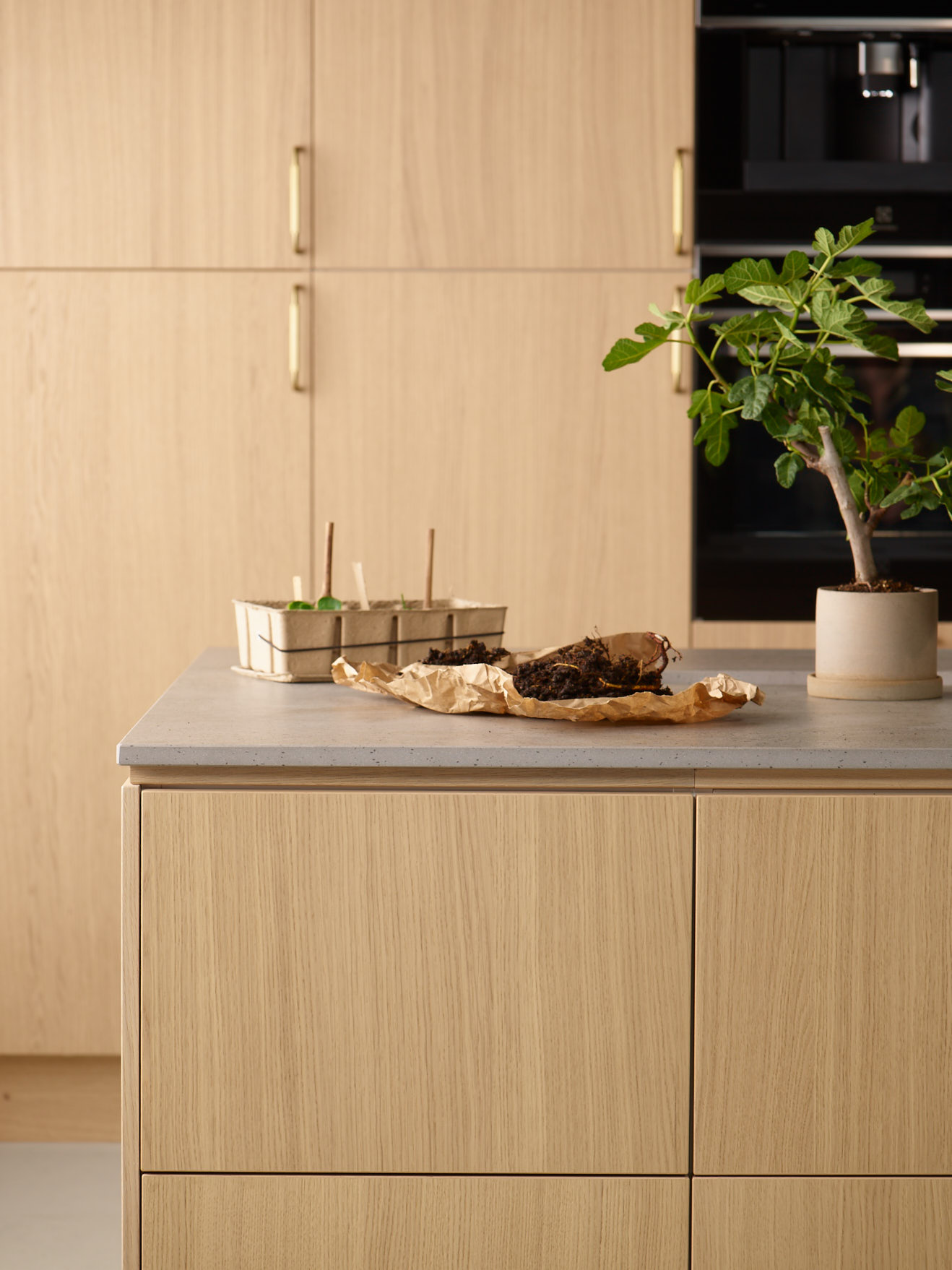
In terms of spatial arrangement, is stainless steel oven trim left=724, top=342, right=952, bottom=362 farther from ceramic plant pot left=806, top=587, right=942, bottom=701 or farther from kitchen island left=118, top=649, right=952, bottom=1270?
kitchen island left=118, top=649, right=952, bottom=1270

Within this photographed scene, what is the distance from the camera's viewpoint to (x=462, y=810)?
3.97 feet

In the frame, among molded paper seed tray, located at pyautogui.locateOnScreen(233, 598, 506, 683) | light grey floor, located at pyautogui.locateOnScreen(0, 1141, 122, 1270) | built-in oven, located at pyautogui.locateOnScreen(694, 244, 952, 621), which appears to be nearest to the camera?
molded paper seed tray, located at pyautogui.locateOnScreen(233, 598, 506, 683)

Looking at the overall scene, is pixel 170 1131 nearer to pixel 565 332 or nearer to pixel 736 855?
pixel 736 855

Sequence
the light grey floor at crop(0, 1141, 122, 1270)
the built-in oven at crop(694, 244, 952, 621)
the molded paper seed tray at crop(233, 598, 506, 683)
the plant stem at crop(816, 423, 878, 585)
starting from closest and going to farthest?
the plant stem at crop(816, 423, 878, 585), the molded paper seed tray at crop(233, 598, 506, 683), the light grey floor at crop(0, 1141, 122, 1270), the built-in oven at crop(694, 244, 952, 621)

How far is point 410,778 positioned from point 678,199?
5.36 feet

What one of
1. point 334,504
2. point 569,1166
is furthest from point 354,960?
point 334,504

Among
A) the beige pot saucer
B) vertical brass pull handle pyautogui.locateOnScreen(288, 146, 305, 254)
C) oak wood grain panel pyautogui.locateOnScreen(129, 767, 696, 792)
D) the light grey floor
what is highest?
vertical brass pull handle pyautogui.locateOnScreen(288, 146, 305, 254)

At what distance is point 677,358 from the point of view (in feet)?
8.29

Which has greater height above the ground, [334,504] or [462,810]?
[334,504]

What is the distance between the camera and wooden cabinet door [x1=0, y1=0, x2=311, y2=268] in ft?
8.11

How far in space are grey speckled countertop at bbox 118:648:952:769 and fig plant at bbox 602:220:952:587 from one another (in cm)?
24

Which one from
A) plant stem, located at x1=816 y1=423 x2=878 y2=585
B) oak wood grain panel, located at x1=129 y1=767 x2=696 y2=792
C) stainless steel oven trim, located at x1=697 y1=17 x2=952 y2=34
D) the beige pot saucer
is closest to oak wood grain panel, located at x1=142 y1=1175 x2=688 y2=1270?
oak wood grain panel, located at x1=129 y1=767 x2=696 y2=792

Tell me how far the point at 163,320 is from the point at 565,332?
2.49ft

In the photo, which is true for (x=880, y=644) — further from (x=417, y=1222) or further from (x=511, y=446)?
(x=511, y=446)
